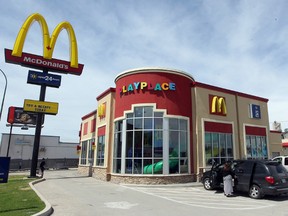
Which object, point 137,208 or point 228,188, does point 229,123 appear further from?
point 137,208

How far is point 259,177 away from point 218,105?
10994 millimetres

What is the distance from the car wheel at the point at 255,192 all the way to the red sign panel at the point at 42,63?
20587 mm

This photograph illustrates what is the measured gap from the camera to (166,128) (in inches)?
760

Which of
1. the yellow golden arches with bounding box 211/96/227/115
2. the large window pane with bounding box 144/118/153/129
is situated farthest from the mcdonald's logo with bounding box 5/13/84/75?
the yellow golden arches with bounding box 211/96/227/115

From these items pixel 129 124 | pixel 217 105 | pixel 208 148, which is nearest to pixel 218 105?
pixel 217 105

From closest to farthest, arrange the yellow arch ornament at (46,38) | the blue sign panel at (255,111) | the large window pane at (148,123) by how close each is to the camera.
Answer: the large window pane at (148,123) < the yellow arch ornament at (46,38) < the blue sign panel at (255,111)

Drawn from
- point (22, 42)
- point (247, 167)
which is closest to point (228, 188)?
point (247, 167)

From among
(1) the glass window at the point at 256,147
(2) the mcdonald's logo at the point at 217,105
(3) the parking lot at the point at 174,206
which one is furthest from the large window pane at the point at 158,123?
(1) the glass window at the point at 256,147

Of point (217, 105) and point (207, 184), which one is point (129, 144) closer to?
point (207, 184)

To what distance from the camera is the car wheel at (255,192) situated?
12.2m

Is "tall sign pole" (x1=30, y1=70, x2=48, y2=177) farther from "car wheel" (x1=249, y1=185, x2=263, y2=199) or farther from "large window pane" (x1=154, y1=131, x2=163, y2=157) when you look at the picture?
"car wheel" (x1=249, y1=185, x2=263, y2=199)

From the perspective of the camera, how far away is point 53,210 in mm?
9586

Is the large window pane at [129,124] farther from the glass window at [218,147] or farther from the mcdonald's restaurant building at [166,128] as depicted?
the glass window at [218,147]

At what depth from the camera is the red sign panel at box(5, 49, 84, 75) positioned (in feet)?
77.5
